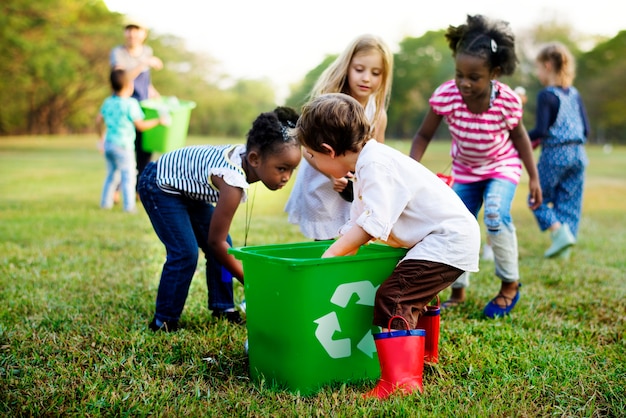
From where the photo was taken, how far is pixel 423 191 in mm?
2410

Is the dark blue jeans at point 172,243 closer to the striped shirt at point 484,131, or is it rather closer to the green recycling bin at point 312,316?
the green recycling bin at point 312,316

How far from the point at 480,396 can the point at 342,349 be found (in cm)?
51

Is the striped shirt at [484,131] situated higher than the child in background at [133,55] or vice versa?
the child in background at [133,55]

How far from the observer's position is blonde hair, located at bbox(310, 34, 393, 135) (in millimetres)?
3492

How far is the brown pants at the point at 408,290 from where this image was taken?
2373 millimetres

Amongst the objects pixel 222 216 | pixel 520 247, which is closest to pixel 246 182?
pixel 222 216

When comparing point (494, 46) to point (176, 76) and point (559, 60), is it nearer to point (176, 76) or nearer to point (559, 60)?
point (559, 60)

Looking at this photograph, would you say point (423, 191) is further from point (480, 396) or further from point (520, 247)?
point (520, 247)

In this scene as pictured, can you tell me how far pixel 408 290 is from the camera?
238 centimetres

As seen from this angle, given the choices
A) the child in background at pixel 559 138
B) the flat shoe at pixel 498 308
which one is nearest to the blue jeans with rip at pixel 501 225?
the flat shoe at pixel 498 308

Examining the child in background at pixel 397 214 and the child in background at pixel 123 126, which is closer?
the child in background at pixel 397 214

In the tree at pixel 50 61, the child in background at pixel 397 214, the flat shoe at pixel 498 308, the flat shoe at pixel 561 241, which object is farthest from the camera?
the tree at pixel 50 61

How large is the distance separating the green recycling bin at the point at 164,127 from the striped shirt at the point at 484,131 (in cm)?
454

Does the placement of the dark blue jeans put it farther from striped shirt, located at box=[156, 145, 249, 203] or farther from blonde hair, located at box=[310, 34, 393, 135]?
blonde hair, located at box=[310, 34, 393, 135]
